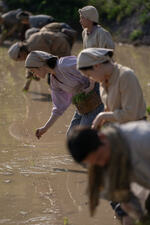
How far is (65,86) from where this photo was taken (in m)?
5.91

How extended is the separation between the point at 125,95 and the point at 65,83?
5.61ft

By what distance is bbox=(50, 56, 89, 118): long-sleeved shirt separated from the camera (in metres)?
5.86

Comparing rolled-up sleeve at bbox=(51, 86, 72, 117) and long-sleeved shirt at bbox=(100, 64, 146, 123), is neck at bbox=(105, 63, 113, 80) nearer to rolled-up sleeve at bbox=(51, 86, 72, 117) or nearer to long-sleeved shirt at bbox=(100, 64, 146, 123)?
long-sleeved shirt at bbox=(100, 64, 146, 123)

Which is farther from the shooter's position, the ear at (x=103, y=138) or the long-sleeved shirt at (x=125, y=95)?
the long-sleeved shirt at (x=125, y=95)

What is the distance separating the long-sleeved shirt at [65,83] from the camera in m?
5.86

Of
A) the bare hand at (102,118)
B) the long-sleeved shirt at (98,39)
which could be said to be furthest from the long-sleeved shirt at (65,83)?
the bare hand at (102,118)

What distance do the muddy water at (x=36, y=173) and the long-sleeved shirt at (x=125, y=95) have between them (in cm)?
115

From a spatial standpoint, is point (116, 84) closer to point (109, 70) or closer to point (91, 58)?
point (109, 70)

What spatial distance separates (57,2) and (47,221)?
17.5 metres

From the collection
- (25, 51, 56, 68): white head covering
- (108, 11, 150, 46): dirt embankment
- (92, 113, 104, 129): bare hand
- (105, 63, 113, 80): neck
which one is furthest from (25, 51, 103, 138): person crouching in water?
(108, 11, 150, 46): dirt embankment

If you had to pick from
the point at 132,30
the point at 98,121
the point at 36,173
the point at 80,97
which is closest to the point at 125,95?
the point at 98,121

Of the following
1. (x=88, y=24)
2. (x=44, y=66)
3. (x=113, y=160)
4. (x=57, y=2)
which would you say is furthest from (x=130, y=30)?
(x=113, y=160)

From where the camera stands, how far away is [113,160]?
3.09 meters

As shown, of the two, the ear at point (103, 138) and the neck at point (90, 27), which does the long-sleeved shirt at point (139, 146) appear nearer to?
the ear at point (103, 138)
